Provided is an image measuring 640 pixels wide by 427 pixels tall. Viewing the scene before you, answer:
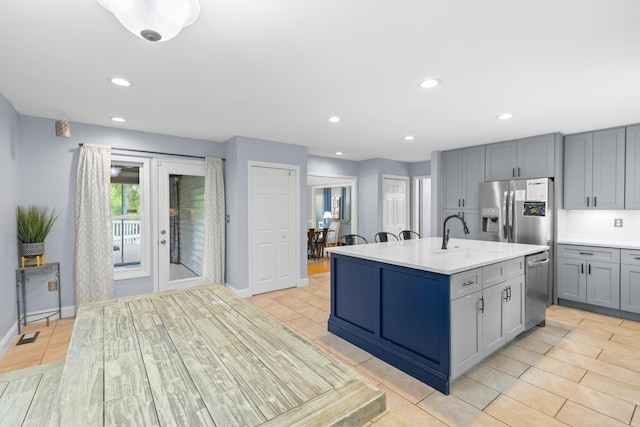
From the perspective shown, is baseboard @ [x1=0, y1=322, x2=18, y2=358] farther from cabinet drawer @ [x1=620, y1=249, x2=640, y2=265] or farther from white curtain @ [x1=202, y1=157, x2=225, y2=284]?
cabinet drawer @ [x1=620, y1=249, x2=640, y2=265]

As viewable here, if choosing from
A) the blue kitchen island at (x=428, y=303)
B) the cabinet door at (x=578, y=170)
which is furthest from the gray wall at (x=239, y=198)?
the cabinet door at (x=578, y=170)

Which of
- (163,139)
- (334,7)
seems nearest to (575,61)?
(334,7)

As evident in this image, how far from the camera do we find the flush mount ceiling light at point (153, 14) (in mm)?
1097

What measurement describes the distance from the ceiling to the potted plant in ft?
3.62

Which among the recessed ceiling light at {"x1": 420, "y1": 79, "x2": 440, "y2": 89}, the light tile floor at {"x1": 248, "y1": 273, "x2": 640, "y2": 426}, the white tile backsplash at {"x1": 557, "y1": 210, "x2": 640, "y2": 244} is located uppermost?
the recessed ceiling light at {"x1": 420, "y1": 79, "x2": 440, "y2": 89}

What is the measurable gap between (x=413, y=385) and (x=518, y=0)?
2520 mm

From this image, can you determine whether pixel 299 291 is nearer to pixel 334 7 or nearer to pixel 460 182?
pixel 460 182

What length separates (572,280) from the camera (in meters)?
4.08

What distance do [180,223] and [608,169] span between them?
5.84 metres

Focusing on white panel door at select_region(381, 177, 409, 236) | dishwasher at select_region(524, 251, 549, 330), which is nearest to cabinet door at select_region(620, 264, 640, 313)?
dishwasher at select_region(524, 251, 549, 330)

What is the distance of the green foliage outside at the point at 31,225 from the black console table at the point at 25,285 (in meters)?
0.31

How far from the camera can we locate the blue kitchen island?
2240 mm

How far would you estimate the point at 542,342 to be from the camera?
9.95ft

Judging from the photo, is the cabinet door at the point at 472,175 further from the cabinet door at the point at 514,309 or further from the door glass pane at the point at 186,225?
the door glass pane at the point at 186,225
